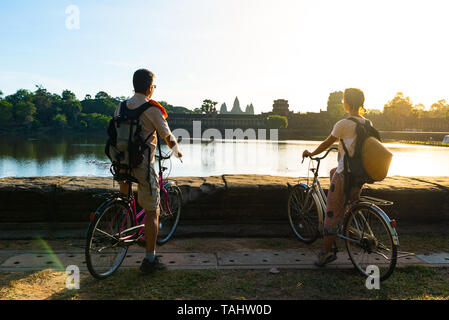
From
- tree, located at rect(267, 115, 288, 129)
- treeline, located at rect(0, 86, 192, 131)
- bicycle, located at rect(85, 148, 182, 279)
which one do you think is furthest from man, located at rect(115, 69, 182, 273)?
tree, located at rect(267, 115, 288, 129)

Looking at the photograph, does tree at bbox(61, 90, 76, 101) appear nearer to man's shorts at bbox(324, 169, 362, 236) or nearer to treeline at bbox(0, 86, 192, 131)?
treeline at bbox(0, 86, 192, 131)

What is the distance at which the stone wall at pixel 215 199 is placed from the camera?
4.42 m

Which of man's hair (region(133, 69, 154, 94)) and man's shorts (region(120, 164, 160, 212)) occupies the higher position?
man's hair (region(133, 69, 154, 94))

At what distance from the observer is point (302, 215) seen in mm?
4320

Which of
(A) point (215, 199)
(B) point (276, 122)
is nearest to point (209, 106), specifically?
(B) point (276, 122)

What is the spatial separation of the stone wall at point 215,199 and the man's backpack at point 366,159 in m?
1.49

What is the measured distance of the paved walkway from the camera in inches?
136

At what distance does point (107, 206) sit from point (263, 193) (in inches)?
87.3

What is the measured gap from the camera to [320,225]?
12.9 ft

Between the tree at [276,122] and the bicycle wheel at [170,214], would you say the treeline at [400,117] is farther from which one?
the bicycle wheel at [170,214]

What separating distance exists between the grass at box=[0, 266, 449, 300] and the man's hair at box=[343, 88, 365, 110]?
158 centimetres

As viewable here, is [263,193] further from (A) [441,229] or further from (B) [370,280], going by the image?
(A) [441,229]

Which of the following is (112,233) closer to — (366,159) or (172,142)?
(172,142)
